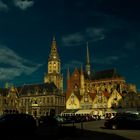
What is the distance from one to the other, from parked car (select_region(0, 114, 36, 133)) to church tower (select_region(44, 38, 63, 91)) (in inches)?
3928

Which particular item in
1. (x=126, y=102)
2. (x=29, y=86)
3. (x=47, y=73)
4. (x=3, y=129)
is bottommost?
(x=3, y=129)

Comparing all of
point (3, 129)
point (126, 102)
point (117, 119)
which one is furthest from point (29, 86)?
point (3, 129)

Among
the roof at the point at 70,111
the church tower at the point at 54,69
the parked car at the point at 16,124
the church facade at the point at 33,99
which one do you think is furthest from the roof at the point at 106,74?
the parked car at the point at 16,124

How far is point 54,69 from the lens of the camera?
452ft

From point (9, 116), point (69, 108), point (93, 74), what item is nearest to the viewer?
point (9, 116)

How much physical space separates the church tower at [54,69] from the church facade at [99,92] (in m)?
16.9

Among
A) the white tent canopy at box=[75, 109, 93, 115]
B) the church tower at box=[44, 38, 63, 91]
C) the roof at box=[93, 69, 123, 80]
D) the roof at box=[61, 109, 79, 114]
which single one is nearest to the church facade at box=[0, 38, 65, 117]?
the roof at box=[61, 109, 79, 114]

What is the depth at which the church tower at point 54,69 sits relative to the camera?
5180 inches

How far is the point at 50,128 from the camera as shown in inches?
850

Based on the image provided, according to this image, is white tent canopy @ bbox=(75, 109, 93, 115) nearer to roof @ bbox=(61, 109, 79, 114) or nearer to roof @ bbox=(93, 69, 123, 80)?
roof @ bbox=(61, 109, 79, 114)

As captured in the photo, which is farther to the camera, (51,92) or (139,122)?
(51,92)

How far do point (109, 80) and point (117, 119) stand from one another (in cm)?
7254

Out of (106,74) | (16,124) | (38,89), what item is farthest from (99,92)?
(16,124)

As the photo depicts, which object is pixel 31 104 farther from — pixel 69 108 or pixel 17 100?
pixel 69 108
